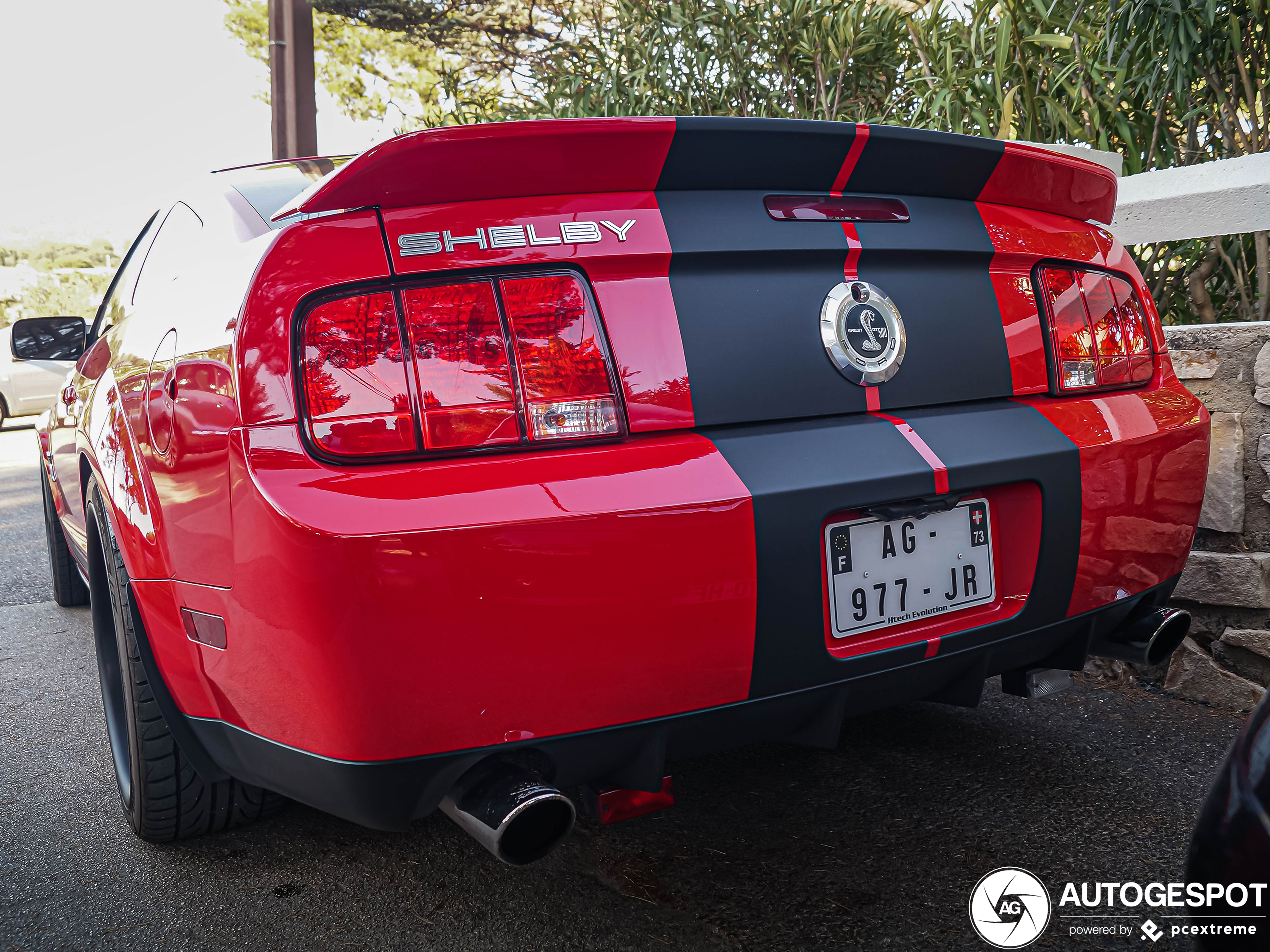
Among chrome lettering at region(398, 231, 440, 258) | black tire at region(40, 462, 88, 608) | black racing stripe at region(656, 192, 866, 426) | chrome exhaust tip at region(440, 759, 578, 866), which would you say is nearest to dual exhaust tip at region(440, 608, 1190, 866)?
chrome exhaust tip at region(440, 759, 578, 866)

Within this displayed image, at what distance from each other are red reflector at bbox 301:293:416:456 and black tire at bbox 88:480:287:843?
78 cm

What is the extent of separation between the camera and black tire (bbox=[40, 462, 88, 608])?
12.6ft

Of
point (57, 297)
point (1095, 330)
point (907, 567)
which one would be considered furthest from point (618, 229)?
point (57, 297)

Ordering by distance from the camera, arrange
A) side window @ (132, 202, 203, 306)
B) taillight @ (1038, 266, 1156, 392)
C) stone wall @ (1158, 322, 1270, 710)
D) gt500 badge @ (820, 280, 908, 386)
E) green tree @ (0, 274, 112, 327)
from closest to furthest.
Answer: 1. gt500 badge @ (820, 280, 908, 386)
2. taillight @ (1038, 266, 1156, 392)
3. side window @ (132, 202, 203, 306)
4. stone wall @ (1158, 322, 1270, 710)
5. green tree @ (0, 274, 112, 327)

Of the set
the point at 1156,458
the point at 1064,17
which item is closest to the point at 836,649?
the point at 1156,458

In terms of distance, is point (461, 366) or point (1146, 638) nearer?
point (461, 366)

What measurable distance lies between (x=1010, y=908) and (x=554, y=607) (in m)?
1.01

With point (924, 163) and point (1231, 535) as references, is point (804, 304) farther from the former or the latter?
point (1231, 535)

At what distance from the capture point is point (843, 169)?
1610 mm

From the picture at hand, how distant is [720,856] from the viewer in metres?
1.89

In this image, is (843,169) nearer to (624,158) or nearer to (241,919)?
(624,158)

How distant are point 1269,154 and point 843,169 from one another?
5.91 feet

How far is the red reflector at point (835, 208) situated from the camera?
1562mm

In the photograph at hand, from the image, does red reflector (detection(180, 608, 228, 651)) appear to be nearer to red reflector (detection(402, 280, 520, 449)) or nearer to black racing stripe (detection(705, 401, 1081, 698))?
red reflector (detection(402, 280, 520, 449))
